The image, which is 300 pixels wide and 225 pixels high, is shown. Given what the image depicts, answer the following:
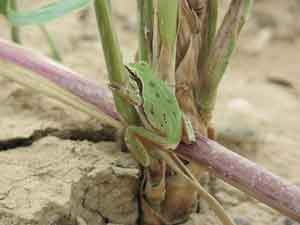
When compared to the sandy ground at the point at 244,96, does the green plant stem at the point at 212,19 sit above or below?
above

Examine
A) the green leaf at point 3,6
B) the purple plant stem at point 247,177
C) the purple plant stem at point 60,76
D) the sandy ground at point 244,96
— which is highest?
the green leaf at point 3,6

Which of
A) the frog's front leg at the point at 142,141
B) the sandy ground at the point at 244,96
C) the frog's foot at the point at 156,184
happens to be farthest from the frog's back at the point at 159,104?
the sandy ground at the point at 244,96

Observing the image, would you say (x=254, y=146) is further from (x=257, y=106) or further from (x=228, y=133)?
(x=257, y=106)

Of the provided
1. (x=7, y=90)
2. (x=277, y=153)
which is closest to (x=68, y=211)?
(x=7, y=90)

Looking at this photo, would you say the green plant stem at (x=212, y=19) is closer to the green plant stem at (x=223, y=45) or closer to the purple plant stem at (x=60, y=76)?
the green plant stem at (x=223, y=45)

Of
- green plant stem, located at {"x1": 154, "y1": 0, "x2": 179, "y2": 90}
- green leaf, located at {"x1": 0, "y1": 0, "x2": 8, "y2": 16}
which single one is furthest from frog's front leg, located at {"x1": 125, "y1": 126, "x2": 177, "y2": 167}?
green leaf, located at {"x1": 0, "y1": 0, "x2": 8, "y2": 16}

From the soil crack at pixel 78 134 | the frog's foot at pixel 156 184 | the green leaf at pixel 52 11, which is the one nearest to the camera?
the green leaf at pixel 52 11

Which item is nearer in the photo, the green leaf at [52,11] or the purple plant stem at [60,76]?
the green leaf at [52,11]

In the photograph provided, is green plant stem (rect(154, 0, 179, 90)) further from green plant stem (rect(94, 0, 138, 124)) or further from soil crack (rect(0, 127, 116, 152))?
soil crack (rect(0, 127, 116, 152))
